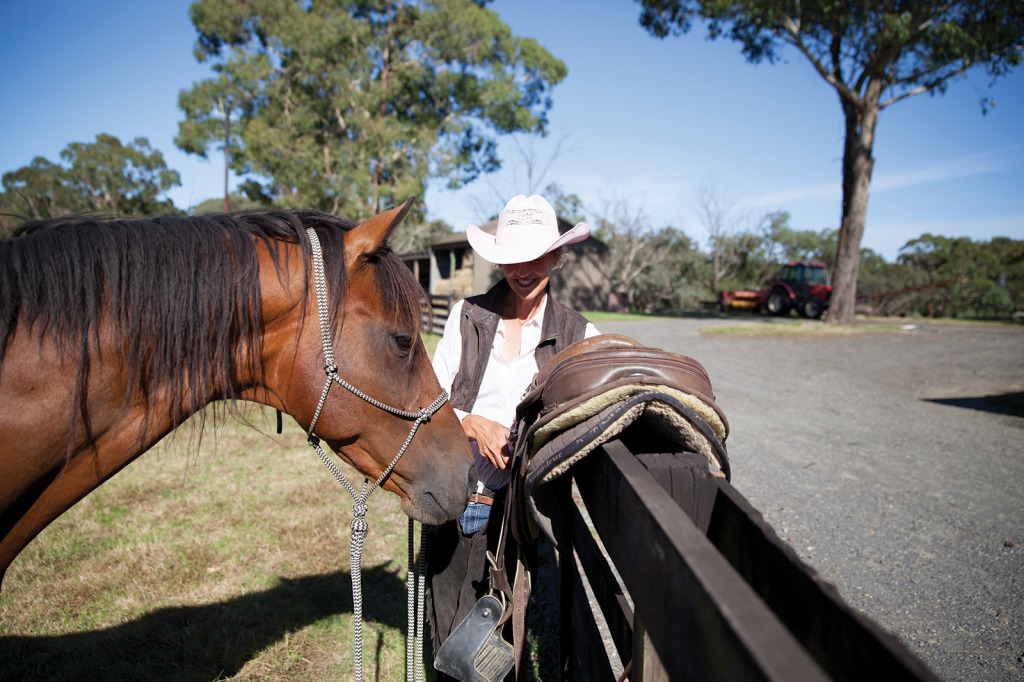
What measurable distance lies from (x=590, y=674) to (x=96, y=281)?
1943 millimetres

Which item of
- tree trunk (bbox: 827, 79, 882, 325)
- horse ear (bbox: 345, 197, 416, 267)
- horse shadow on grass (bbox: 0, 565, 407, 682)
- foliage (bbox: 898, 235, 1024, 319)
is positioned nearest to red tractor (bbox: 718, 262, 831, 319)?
foliage (bbox: 898, 235, 1024, 319)

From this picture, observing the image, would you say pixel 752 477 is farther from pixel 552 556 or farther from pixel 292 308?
pixel 292 308

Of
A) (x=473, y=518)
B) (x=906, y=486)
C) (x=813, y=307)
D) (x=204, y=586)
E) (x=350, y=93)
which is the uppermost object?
(x=350, y=93)

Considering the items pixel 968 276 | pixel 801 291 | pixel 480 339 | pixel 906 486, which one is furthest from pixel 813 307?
pixel 480 339

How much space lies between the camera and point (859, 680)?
64 centimetres

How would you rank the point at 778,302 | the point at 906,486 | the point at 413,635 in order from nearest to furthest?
the point at 413,635, the point at 906,486, the point at 778,302

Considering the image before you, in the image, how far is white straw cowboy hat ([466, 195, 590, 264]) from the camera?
1.94m

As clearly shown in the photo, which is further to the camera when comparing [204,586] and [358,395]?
[204,586]

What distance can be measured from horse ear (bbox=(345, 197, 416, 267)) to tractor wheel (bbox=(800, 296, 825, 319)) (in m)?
27.6

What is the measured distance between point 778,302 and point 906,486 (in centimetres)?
2462

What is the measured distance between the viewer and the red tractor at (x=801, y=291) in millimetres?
24812

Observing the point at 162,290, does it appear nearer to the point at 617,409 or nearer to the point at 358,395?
the point at 358,395

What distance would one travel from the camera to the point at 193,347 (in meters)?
1.43

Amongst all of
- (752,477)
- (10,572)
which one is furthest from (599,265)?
(10,572)
